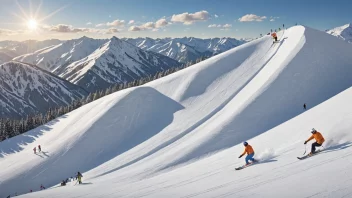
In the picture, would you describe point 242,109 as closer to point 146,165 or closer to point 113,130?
point 146,165

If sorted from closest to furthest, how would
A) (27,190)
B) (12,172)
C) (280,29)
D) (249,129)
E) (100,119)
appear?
1. (249,129)
2. (27,190)
3. (12,172)
4. (100,119)
5. (280,29)

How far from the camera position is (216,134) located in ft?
135

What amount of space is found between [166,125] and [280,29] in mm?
48912

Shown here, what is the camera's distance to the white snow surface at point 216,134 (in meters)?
17.5

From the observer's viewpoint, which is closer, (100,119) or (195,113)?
(195,113)

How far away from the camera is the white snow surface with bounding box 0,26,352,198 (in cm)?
1748

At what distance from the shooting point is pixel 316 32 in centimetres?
6919

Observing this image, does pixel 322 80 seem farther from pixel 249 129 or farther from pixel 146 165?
pixel 146 165

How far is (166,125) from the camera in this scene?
5362cm

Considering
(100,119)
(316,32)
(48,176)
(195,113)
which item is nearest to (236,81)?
(195,113)

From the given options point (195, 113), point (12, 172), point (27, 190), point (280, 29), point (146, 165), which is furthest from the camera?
point (280, 29)

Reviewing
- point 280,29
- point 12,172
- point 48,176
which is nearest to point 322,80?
point 280,29

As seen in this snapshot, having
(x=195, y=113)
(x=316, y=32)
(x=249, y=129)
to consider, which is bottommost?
(x=249, y=129)

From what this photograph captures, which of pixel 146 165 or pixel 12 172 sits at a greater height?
pixel 12 172
